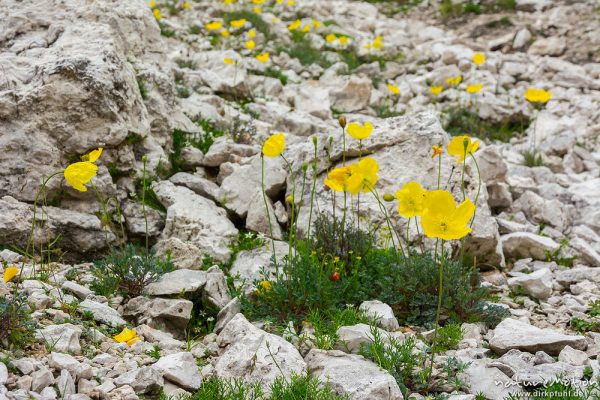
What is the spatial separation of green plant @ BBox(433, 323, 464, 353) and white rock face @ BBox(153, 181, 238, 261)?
188 cm

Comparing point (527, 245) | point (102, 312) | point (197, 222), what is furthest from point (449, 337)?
point (197, 222)

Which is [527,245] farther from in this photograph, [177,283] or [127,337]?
[127,337]

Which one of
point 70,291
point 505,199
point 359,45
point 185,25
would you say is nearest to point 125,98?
point 70,291

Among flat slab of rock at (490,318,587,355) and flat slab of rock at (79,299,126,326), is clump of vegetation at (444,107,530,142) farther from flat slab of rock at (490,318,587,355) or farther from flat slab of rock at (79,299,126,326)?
flat slab of rock at (79,299,126,326)

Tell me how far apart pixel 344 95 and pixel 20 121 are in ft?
16.9

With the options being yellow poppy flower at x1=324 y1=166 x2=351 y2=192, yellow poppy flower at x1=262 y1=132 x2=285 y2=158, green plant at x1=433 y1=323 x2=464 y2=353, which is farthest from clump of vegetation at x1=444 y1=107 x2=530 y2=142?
green plant at x1=433 y1=323 x2=464 y2=353

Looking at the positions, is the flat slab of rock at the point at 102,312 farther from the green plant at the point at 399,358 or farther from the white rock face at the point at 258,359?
the green plant at the point at 399,358

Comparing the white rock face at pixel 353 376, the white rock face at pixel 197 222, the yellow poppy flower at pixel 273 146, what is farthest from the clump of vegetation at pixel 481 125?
the white rock face at pixel 353 376

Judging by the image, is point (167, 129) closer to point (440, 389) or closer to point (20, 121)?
point (20, 121)

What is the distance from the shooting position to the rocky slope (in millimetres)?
3000

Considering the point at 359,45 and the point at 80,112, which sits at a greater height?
the point at 80,112

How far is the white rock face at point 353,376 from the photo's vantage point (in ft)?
8.95

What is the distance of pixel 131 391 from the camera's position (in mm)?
2725

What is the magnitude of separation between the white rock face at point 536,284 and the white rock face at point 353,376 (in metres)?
1.82
